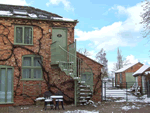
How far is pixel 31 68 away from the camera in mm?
13789

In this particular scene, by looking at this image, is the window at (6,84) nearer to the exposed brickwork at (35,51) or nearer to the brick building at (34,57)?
the brick building at (34,57)

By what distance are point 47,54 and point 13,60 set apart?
2.35m

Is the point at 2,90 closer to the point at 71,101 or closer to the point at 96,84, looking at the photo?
the point at 71,101

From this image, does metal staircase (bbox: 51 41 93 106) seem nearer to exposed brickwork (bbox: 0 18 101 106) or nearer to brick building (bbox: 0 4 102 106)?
brick building (bbox: 0 4 102 106)

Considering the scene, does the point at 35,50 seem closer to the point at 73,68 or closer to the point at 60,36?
the point at 60,36

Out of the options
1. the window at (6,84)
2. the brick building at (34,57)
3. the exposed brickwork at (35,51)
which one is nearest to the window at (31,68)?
the brick building at (34,57)

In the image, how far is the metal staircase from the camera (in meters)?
12.4

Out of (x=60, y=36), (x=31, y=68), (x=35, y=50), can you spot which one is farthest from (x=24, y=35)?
(x=60, y=36)

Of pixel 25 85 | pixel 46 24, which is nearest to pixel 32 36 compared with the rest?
pixel 46 24

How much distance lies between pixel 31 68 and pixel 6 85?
199 centimetres

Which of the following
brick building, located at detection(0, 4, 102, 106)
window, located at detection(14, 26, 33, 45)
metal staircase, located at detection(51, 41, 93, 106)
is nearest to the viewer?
metal staircase, located at detection(51, 41, 93, 106)

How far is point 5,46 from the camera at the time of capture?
1352 cm

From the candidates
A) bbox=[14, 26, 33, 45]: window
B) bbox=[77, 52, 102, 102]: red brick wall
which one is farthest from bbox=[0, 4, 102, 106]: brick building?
bbox=[77, 52, 102, 102]: red brick wall

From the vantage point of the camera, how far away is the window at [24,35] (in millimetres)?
13818
